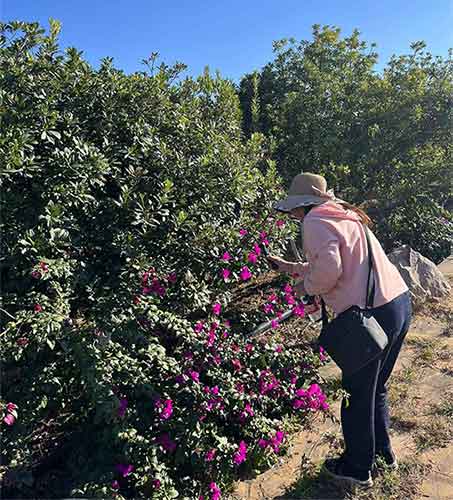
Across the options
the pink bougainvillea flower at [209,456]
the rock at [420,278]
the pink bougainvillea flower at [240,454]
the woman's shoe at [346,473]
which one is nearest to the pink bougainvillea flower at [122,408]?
the pink bougainvillea flower at [209,456]

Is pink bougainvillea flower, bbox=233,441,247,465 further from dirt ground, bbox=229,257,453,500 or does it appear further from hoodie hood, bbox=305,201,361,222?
hoodie hood, bbox=305,201,361,222

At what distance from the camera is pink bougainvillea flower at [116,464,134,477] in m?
2.29

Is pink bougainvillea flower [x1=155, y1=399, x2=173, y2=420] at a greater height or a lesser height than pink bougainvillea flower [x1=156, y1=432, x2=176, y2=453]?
greater

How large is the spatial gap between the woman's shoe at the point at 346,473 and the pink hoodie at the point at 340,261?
85cm

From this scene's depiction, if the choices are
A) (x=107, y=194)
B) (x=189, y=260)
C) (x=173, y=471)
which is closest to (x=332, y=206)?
(x=189, y=260)

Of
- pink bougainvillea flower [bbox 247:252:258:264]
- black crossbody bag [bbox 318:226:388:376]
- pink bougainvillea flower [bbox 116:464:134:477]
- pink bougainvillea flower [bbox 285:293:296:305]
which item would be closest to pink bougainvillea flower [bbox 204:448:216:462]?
pink bougainvillea flower [bbox 116:464:134:477]

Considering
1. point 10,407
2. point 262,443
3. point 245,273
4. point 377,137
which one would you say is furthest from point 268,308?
point 377,137

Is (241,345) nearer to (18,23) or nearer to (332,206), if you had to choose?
(332,206)

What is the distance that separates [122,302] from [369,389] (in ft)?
4.42

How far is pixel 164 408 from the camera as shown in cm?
245

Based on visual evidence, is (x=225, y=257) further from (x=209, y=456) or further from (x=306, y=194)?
(x=209, y=456)

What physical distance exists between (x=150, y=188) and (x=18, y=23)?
4.16 feet

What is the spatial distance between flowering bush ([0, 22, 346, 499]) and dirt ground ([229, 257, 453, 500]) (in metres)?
0.14

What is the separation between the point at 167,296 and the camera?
2.86 metres
